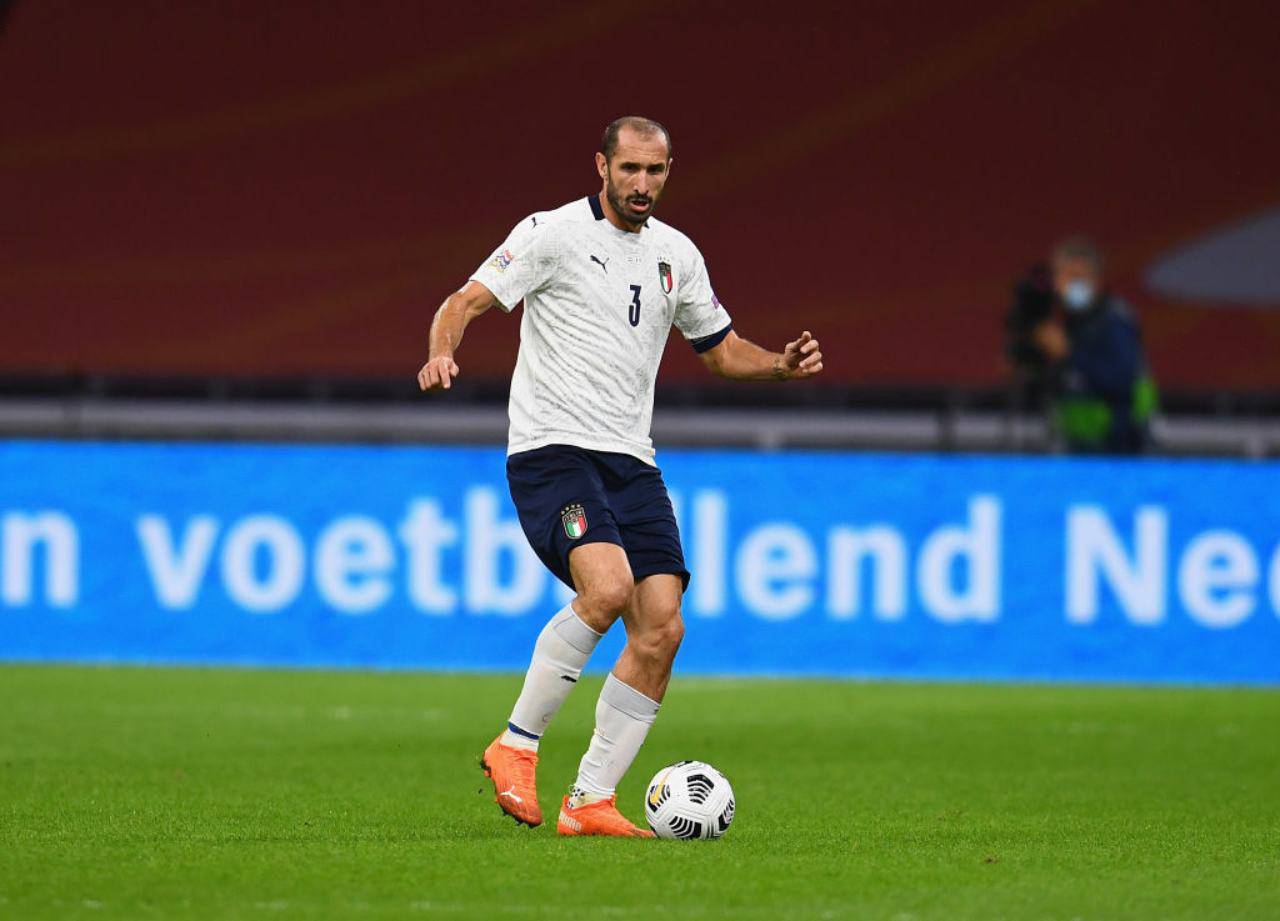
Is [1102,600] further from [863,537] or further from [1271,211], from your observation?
[1271,211]

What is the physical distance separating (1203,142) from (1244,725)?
11142 millimetres

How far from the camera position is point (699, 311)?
7.35 metres

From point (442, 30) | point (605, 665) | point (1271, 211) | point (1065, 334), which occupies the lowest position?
point (605, 665)

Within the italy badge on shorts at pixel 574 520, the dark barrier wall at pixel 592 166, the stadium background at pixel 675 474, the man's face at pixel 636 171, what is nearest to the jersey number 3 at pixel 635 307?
the man's face at pixel 636 171

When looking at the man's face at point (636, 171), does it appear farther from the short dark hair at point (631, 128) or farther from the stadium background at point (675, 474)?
the stadium background at point (675, 474)

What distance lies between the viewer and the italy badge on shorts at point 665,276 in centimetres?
718

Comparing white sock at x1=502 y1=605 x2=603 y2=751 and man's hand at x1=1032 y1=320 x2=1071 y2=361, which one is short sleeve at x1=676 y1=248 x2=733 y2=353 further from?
man's hand at x1=1032 y1=320 x2=1071 y2=361

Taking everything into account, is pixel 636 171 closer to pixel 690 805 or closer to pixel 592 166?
pixel 690 805

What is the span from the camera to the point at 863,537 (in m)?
14.1

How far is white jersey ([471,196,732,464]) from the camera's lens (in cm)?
702

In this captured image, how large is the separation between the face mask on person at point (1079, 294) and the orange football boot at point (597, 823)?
→ 8.33m

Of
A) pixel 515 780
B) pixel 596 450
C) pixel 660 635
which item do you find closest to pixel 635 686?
pixel 660 635

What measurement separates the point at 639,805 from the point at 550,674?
3.63 ft

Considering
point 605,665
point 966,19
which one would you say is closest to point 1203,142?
point 966,19
